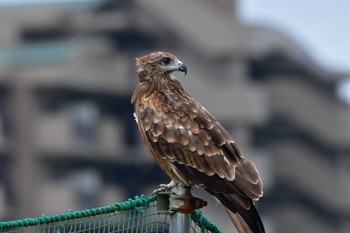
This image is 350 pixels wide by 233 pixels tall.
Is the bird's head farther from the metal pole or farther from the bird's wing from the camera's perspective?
the metal pole

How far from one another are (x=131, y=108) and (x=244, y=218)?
44582 mm

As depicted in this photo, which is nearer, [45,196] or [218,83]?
[45,196]

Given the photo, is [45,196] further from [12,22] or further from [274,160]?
[274,160]

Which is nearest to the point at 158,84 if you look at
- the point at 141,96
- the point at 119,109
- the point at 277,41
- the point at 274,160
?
the point at 141,96

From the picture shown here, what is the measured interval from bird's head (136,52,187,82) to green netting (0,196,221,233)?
1.42 meters

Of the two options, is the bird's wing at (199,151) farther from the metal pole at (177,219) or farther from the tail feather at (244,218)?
the metal pole at (177,219)

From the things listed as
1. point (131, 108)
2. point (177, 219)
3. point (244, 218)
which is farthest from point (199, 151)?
Result: point (131, 108)

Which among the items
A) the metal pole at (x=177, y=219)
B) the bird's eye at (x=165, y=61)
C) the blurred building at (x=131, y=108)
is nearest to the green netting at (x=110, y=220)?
the metal pole at (x=177, y=219)

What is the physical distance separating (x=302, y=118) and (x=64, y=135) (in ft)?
39.9

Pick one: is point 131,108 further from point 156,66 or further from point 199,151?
point 199,151

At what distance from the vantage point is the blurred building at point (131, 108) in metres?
53.7

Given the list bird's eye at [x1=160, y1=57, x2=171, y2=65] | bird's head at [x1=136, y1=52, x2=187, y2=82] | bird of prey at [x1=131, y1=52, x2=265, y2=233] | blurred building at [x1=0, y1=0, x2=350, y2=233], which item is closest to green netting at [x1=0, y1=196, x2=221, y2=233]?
bird of prey at [x1=131, y1=52, x2=265, y2=233]

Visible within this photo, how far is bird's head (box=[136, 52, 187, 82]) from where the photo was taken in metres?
12.0

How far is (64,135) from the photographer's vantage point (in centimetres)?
5516
